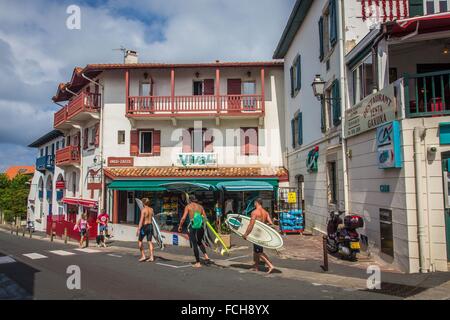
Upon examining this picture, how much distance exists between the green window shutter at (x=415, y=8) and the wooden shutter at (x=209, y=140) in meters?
12.2

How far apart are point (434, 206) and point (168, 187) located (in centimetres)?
1015

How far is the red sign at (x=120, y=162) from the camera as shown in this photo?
69.2 feet

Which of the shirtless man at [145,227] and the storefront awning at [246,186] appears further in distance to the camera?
the storefront awning at [246,186]

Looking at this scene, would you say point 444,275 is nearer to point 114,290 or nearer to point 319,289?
point 319,289

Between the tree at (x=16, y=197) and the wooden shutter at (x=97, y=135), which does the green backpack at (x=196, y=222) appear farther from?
the tree at (x=16, y=197)

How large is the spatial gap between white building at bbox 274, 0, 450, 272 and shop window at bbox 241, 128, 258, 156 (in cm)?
339

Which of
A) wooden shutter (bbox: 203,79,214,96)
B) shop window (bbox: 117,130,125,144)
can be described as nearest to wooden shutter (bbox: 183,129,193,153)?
wooden shutter (bbox: 203,79,214,96)

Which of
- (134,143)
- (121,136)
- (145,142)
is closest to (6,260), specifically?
(134,143)

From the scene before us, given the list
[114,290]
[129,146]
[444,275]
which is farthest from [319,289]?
[129,146]

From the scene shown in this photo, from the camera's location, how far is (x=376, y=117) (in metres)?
9.57

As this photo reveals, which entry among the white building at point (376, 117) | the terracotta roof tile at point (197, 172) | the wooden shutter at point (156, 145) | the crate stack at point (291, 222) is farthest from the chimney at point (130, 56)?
the crate stack at point (291, 222)

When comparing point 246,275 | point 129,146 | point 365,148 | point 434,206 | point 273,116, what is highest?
point 273,116
